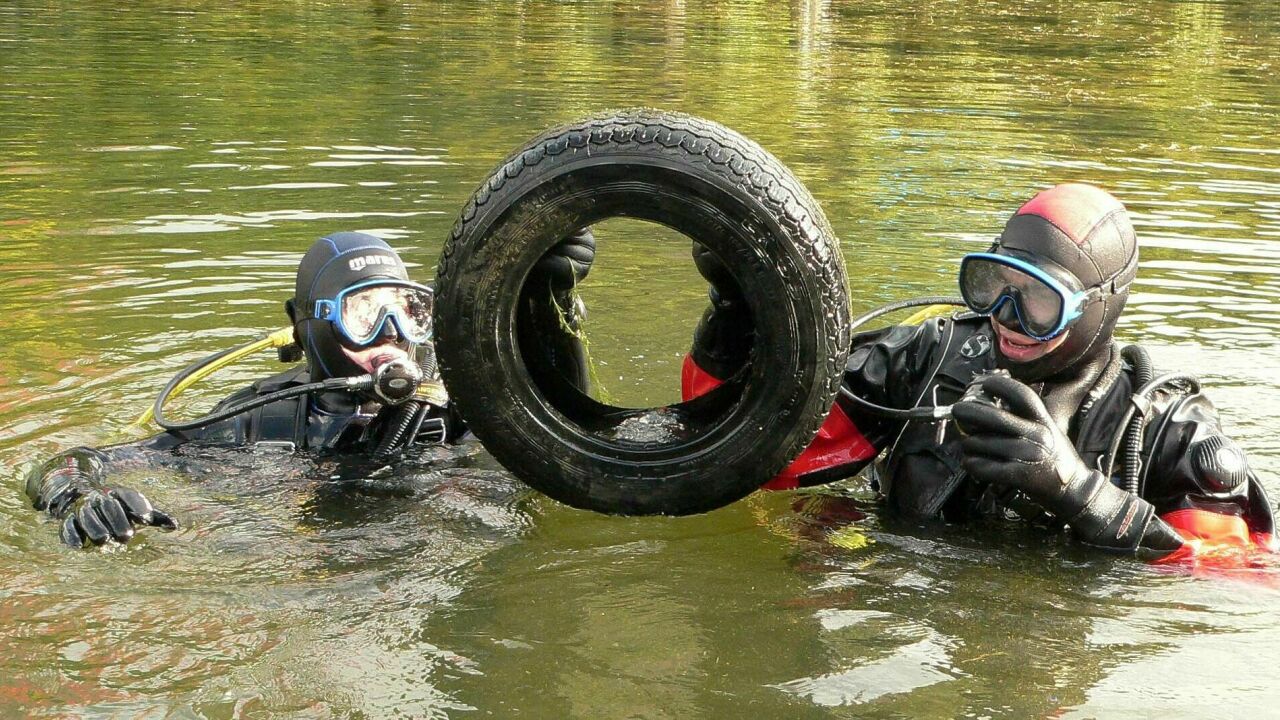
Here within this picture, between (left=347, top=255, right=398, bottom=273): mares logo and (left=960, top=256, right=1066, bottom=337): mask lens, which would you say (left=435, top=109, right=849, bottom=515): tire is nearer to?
(left=960, top=256, right=1066, bottom=337): mask lens

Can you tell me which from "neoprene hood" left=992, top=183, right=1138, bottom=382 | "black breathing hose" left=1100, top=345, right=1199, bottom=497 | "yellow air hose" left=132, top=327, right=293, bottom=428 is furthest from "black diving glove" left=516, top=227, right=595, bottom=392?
"black breathing hose" left=1100, top=345, right=1199, bottom=497

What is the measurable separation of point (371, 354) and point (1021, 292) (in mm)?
2361

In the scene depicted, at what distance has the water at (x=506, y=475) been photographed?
368 centimetres

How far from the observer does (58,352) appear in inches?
263

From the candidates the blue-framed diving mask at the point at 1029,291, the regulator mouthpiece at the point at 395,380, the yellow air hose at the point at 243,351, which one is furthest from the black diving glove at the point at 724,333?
the yellow air hose at the point at 243,351

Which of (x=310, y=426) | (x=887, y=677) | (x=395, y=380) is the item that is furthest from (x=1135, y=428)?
(x=310, y=426)

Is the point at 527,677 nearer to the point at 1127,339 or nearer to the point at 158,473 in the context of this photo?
the point at 158,473

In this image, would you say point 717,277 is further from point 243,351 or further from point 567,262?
point 243,351

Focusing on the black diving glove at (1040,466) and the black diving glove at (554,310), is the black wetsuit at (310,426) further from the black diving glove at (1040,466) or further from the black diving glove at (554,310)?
the black diving glove at (1040,466)

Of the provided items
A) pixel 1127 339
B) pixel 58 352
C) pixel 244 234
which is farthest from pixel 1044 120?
pixel 58 352

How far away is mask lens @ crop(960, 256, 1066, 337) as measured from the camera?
3912mm

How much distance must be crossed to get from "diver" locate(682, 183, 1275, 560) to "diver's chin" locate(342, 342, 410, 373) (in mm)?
1178

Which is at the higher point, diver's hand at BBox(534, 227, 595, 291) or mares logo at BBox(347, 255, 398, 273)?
diver's hand at BBox(534, 227, 595, 291)

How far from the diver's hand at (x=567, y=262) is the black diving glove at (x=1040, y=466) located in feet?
4.11
